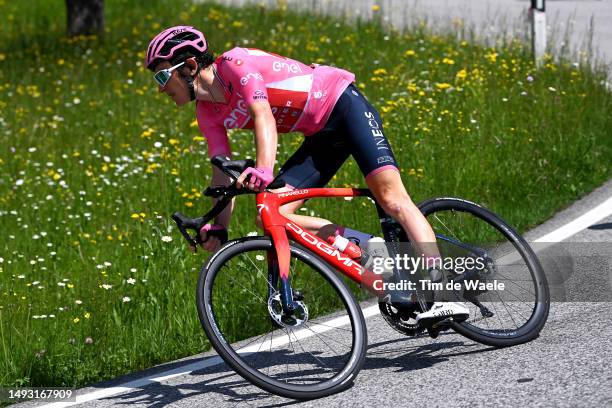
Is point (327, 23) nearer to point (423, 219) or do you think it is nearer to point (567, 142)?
point (567, 142)

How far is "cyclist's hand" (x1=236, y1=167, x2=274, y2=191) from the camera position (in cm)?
515

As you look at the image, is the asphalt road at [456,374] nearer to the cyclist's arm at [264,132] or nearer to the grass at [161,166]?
the grass at [161,166]

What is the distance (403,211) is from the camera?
18.4 ft

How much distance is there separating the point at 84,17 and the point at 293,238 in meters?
12.3

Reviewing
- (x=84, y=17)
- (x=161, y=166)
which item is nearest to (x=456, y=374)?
(x=161, y=166)

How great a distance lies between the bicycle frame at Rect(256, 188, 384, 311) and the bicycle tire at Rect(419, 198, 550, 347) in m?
0.51

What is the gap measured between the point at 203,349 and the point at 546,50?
268 inches

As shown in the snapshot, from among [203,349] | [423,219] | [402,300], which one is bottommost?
[203,349]

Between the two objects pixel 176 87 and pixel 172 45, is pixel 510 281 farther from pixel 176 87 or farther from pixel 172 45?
pixel 172 45

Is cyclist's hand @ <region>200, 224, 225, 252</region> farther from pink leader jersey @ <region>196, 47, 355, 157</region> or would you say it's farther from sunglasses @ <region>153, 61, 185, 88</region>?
sunglasses @ <region>153, 61, 185, 88</region>

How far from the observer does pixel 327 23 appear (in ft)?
50.3

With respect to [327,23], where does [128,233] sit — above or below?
below

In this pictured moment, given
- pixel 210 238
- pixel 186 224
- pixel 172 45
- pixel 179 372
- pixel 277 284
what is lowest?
pixel 179 372

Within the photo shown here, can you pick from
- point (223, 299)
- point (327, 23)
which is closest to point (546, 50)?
point (327, 23)
